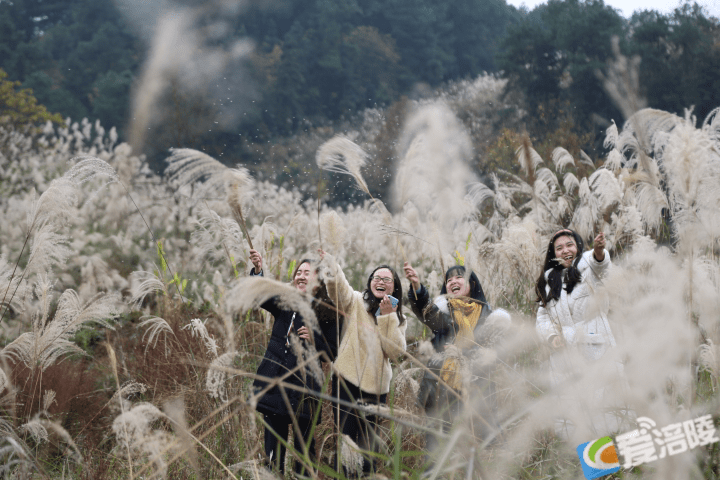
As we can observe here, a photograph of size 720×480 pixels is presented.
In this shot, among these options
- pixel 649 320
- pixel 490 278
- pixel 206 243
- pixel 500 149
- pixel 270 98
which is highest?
pixel 270 98

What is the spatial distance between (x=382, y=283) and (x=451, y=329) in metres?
0.42

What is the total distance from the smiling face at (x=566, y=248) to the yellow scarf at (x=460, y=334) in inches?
21.0

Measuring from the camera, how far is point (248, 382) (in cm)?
329

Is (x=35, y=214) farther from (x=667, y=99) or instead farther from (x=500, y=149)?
(x=667, y=99)

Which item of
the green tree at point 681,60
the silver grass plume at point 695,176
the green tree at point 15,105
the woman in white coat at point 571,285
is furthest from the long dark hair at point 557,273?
the green tree at point 681,60

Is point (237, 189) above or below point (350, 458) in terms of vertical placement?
above

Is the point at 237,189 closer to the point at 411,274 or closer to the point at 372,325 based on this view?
the point at 411,274

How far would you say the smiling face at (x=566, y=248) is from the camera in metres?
2.99

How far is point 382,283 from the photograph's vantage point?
2.84 meters

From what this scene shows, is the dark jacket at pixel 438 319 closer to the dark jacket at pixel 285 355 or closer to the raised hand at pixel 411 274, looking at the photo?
the raised hand at pixel 411 274

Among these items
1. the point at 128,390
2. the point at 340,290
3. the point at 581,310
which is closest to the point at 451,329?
the point at 340,290

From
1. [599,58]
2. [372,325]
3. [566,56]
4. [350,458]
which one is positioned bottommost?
[350,458]

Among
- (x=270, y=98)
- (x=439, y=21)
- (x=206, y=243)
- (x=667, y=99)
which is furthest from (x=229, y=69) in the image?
(x=206, y=243)

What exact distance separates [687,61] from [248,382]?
1779 centimetres
